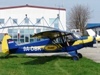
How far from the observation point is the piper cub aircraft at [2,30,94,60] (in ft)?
60.0

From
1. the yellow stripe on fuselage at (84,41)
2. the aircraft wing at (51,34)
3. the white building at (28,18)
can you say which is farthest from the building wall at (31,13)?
the yellow stripe on fuselage at (84,41)

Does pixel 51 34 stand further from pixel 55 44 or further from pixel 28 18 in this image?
pixel 28 18

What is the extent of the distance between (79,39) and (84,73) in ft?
21.6

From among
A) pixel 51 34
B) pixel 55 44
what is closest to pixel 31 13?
pixel 55 44

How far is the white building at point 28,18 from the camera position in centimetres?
5116

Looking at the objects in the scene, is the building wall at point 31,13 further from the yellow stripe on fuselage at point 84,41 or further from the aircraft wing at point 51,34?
the yellow stripe on fuselage at point 84,41

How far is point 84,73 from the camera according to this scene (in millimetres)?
11992

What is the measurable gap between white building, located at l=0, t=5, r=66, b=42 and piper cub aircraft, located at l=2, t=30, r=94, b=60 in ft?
104

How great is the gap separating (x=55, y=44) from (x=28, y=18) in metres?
33.5

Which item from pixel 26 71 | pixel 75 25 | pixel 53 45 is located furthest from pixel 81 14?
pixel 26 71

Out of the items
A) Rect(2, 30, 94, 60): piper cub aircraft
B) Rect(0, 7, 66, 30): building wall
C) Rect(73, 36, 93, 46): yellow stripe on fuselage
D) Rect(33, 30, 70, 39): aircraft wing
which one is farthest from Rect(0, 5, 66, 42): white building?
Rect(73, 36, 93, 46): yellow stripe on fuselage

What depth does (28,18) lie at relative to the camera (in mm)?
51781

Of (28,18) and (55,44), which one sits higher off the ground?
(55,44)

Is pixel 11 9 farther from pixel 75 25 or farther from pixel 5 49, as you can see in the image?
pixel 5 49
